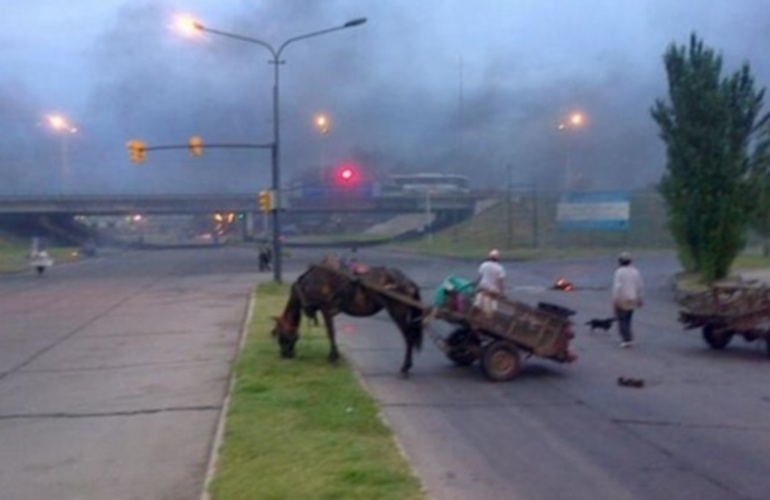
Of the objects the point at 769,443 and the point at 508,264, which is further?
the point at 508,264

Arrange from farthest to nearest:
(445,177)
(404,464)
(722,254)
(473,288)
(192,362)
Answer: (445,177), (722,254), (192,362), (473,288), (404,464)

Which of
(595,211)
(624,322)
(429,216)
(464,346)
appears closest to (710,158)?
(624,322)

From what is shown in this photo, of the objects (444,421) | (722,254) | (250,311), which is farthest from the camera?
(722,254)

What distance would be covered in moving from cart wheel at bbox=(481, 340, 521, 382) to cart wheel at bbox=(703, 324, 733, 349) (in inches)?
204

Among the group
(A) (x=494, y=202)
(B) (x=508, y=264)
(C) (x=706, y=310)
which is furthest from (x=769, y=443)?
(A) (x=494, y=202)

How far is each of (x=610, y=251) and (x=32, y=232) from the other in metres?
65.8

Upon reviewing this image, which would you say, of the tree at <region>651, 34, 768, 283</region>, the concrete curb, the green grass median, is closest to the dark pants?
the green grass median

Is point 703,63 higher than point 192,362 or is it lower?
higher

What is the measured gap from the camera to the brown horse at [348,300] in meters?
17.8

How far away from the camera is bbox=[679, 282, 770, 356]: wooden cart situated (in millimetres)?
20125

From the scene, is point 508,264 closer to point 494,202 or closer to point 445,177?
point 494,202

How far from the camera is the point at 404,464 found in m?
10.7

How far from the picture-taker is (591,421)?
13.6 meters

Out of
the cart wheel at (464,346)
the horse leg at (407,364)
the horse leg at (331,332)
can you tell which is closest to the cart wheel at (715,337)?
the cart wheel at (464,346)
